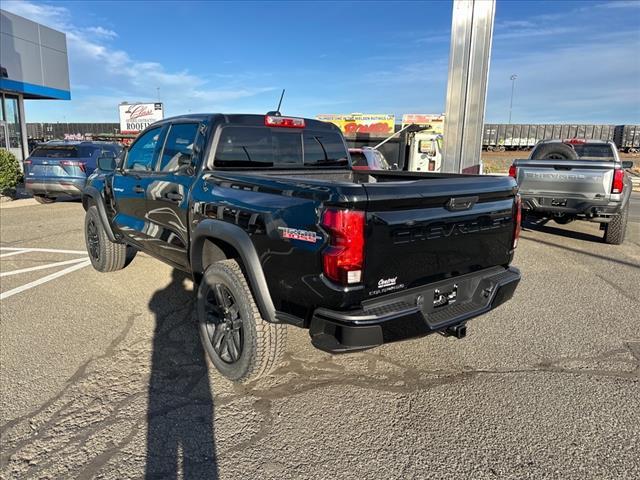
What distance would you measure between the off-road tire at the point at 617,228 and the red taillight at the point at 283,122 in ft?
19.8

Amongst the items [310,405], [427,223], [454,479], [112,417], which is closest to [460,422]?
[454,479]

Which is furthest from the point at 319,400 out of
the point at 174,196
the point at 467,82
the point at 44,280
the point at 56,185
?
the point at 56,185

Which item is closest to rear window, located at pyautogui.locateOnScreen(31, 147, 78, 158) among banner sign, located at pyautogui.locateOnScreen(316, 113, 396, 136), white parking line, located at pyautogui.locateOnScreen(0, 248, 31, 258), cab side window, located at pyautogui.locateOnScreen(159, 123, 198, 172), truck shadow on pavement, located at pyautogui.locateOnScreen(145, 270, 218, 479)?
white parking line, located at pyautogui.locateOnScreen(0, 248, 31, 258)

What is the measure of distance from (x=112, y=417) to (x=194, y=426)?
531 mm

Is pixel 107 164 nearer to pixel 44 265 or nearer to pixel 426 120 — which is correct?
pixel 44 265

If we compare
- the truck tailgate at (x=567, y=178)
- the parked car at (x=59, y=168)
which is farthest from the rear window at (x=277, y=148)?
the parked car at (x=59, y=168)

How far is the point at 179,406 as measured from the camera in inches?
118

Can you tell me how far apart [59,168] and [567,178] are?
450 inches

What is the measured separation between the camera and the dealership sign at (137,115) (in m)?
34.1

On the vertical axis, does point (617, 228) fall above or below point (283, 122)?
below

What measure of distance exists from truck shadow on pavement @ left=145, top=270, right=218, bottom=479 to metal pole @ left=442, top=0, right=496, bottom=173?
27.4ft

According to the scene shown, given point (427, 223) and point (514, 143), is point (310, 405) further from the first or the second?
point (514, 143)

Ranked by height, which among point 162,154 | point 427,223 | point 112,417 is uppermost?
point 162,154

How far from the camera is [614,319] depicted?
4559 mm
